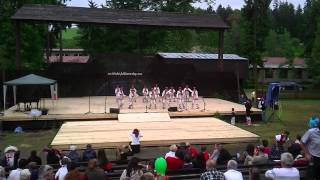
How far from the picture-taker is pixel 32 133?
26.1 meters

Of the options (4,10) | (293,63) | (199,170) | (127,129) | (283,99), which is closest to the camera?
(199,170)

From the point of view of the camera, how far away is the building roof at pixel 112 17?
37656 millimetres

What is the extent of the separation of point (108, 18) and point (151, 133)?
58.7 ft

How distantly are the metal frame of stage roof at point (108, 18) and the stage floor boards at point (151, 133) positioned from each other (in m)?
13.4

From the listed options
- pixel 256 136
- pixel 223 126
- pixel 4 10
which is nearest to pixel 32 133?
pixel 223 126

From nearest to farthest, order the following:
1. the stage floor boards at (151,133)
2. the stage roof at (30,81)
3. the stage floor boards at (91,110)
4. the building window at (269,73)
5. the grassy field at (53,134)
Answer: the stage floor boards at (151,133) → the grassy field at (53,134) → the stage floor boards at (91,110) → the stage roof at (30,81) → the building window at (269,73)

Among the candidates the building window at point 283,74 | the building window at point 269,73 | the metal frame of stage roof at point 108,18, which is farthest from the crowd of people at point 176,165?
the building window at point 283,74

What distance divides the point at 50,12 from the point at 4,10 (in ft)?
39.8

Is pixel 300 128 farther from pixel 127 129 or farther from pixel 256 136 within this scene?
pixel 127 129

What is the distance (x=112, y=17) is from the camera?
130ft

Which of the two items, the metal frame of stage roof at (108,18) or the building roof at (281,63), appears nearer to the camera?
the metal frame of stage roof at (108,18)

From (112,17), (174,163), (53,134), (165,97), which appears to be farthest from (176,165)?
(112,17)

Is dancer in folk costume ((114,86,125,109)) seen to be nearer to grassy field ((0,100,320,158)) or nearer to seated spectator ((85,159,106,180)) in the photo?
grassy field ((0,100,320,158))

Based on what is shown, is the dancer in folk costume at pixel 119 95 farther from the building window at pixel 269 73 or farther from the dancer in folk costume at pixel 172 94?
the building window at pixel 269 73
